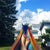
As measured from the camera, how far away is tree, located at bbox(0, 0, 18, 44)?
34.5m

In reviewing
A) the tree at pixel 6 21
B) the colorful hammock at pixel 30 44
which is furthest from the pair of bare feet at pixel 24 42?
the tree at pixel 6 21

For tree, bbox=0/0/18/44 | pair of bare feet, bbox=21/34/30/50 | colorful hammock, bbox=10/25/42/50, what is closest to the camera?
colorful hammock, bbox=10/25/42/50

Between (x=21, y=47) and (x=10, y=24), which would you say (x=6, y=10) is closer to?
(x=10, y=24)

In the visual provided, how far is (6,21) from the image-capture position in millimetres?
34812

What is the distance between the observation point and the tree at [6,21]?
34475mm

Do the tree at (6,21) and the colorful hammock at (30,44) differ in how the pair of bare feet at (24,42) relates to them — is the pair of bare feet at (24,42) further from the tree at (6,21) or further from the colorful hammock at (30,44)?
the tree at (6,21)

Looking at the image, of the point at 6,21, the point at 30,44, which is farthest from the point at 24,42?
the point at 6,21

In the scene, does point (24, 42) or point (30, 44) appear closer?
point (24, 42)

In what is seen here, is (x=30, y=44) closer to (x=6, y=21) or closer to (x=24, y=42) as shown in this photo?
(x=24, y=42)

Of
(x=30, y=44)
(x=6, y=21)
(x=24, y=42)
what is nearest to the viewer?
(x=24, y=42)

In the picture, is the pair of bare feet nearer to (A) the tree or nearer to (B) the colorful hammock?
(B) the colorful hammock

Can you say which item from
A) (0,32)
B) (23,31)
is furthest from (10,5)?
(23,31)

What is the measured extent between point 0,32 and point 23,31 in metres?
24.2

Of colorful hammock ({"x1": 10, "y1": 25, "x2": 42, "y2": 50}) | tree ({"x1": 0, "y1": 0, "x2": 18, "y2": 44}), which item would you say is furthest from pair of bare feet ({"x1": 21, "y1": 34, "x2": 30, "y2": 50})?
tree ({"x1": 0, "y1": 0, "x2": 18, "y2": 44})
